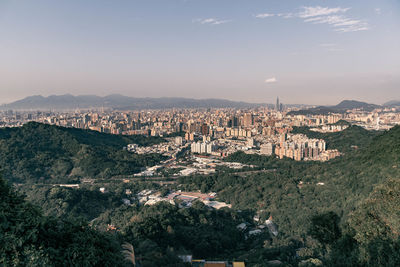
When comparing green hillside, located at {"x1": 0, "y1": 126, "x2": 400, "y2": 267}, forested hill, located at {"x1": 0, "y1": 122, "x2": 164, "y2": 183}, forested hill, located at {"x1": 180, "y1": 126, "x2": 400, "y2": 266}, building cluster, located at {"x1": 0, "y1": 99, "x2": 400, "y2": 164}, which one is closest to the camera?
green hillside, located at {"x1": 0, "y1": 126, "x2": 400, "y2": 267}

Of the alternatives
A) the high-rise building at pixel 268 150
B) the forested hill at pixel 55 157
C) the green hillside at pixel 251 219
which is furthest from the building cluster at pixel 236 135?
the green hillside at pixel 251 219

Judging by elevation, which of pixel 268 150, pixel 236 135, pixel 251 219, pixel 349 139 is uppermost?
pixel 349 139

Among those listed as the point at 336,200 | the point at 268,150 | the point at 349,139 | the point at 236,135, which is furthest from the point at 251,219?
the point at 236,135

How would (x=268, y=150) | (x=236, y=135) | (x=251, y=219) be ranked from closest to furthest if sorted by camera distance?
1. (x=251, y=219)
2. (x=268, y=150)
3. (x=236, y=135)

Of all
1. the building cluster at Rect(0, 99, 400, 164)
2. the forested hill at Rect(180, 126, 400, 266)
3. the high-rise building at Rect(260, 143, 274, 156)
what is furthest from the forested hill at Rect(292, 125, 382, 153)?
the forested hill at Rect(180, 126, 400, 266)

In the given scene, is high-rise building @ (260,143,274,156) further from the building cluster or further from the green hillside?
the green hillside

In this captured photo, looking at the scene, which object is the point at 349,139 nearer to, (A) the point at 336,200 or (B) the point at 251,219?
(A) the point at 336,200

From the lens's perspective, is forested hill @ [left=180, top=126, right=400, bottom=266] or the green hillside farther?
forested hill @ [left=180, top=126, right=400, bottom=266]

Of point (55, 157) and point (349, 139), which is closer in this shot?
point (55, 157)

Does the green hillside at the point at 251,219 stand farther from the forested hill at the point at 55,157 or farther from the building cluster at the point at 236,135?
the building cluster at the point at 236,135
